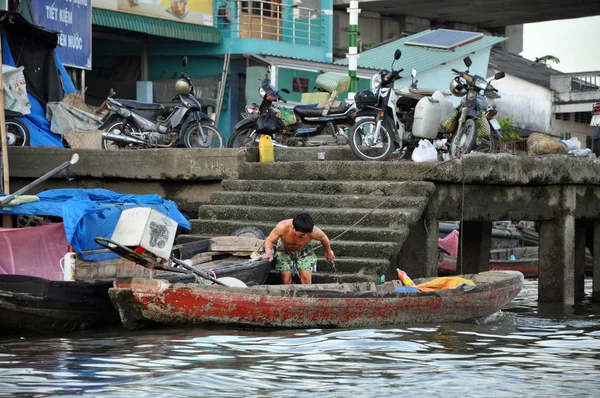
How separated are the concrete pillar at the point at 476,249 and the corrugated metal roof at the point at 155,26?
1003 cm

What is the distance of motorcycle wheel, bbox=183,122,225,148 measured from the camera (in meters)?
17.0

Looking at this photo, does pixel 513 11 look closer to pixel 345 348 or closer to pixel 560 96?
pixel 560 96

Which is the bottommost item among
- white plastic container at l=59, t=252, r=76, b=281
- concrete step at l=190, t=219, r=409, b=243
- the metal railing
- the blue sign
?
white plastic container at l=59, t=252, r=76, b=281

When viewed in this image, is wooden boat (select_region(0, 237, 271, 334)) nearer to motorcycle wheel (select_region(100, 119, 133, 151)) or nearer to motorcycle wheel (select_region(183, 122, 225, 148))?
motorcycle wheel (select_region(183, 122, 225, 148))

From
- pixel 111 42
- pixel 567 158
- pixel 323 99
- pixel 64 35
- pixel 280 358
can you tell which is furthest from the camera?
pixel 111 42

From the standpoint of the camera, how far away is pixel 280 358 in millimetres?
9484

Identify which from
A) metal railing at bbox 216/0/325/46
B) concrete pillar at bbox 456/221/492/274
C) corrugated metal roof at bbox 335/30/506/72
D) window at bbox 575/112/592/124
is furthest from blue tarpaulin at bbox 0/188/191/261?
window at bbox 575/112/592/124

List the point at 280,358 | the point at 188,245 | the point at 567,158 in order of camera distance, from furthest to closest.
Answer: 1. the point at 567,158
2. the point at 188,245
3. the point at 280,358

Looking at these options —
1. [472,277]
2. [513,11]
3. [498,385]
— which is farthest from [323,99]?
[513,11]

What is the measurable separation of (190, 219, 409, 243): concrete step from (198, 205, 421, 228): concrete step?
0.27 feet

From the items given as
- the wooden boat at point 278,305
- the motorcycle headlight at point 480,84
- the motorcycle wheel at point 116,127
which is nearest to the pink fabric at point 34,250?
the wooden boat at point 278,305

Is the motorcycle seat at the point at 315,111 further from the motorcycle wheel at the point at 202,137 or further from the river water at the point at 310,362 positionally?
the river water at the point at 310,362

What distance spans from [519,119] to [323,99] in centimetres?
1485

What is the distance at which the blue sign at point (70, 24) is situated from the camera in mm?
20844
